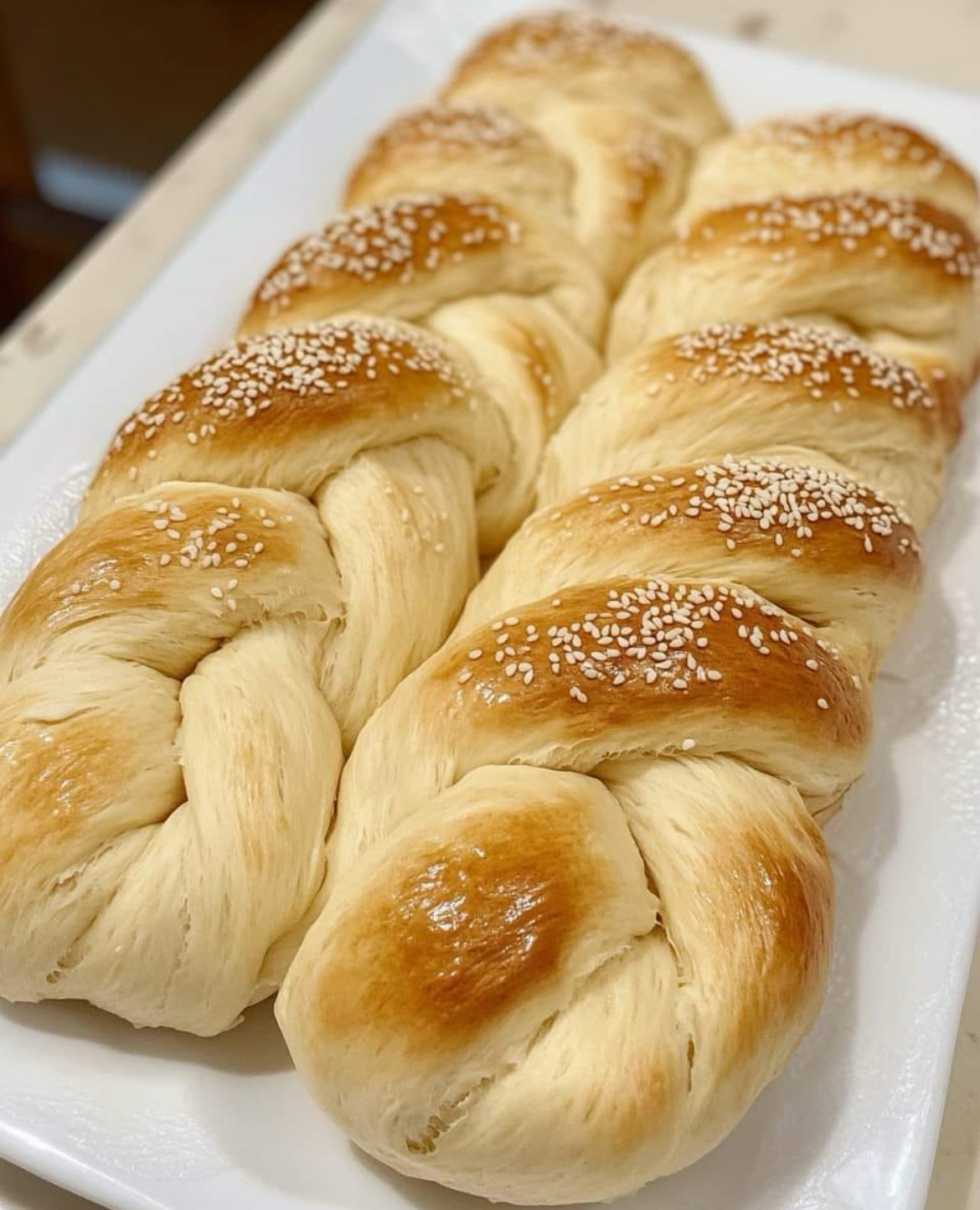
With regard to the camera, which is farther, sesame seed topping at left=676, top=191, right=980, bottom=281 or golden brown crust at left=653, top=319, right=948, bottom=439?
sesame seed topping at left=676, top=191, right=980, bottom=281

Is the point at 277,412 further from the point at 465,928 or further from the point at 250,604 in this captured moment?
the point at 465,928

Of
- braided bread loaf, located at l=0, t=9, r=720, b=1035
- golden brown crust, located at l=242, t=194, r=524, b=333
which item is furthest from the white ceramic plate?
golden brown crust, located at l=242, t=194, r=524, b=333

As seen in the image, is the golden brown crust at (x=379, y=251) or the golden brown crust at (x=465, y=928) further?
the golden brown crust at (x=379, y=251)

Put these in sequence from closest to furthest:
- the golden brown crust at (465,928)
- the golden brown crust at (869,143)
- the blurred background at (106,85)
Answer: the golden brown crust at (465,928) → the golden brown crust at (869,143) → the blurred background at (106,85)

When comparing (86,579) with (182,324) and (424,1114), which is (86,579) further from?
(182,324)

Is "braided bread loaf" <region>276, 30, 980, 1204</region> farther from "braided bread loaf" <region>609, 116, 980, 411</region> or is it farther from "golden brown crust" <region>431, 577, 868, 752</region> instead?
"braided bread loaf" <region>609, 116, 980, 411</region>

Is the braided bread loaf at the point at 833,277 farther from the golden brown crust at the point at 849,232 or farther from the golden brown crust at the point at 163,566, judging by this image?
the golden brown crust at the point at 163,566

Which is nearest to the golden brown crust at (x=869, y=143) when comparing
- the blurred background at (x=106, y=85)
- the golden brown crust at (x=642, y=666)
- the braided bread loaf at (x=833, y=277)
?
the braided bread loaf at (x=833, y=277)
